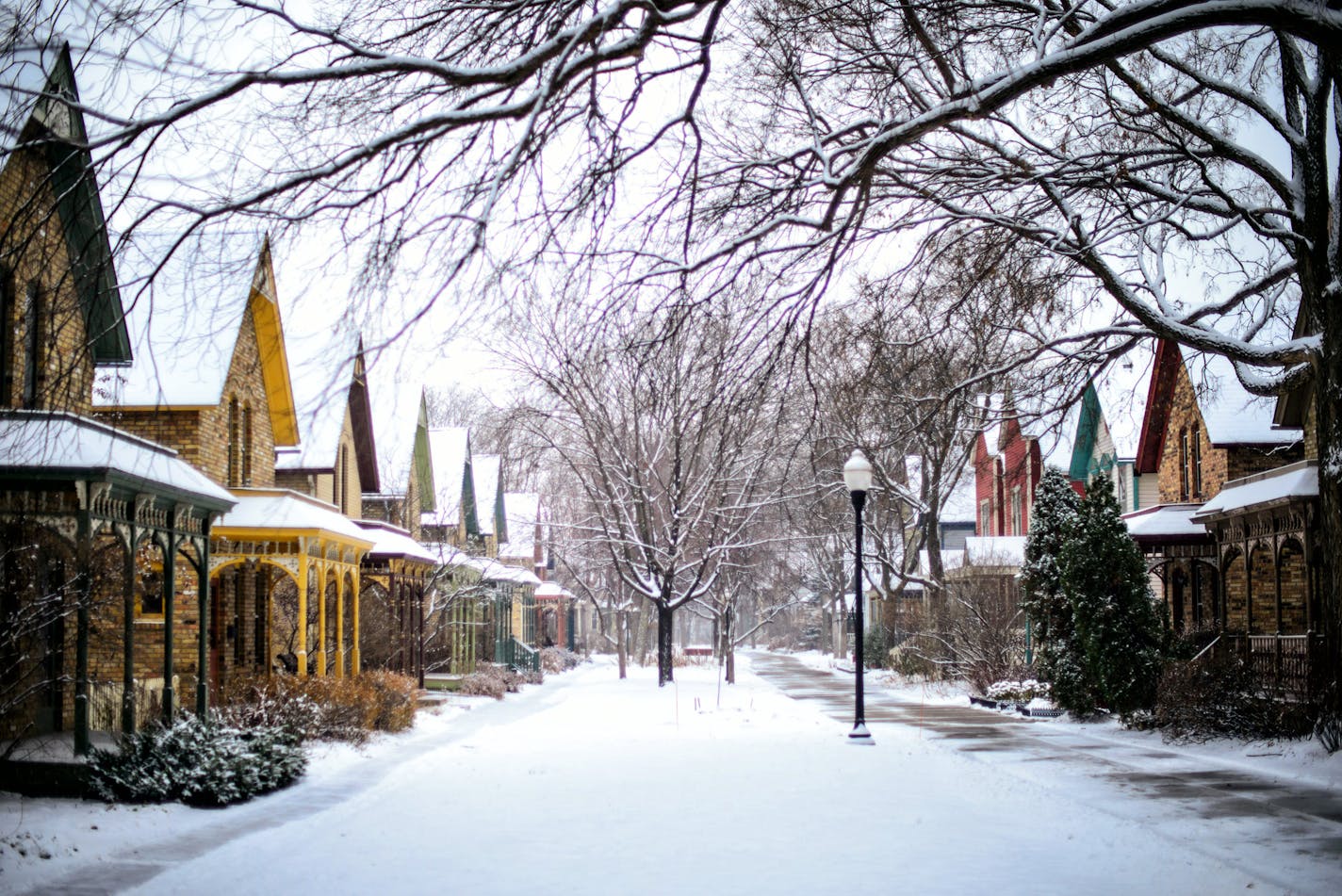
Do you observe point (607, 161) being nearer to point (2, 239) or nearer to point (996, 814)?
point (2, 239)

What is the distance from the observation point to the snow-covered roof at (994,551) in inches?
1496

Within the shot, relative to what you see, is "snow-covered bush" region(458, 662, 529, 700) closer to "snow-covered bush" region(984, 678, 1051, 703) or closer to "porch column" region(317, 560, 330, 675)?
"porch column" region(317, 560, 330, 675)

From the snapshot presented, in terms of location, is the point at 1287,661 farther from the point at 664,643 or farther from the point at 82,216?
the point at 664,643

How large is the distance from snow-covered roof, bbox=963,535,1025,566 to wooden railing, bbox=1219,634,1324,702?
16602 millimetres

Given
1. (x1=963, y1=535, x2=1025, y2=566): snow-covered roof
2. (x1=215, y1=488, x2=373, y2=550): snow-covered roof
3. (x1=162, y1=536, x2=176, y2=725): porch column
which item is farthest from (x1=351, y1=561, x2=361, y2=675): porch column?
(x1=963, y1=535, x2=1025, y2=566): snow-covered roof

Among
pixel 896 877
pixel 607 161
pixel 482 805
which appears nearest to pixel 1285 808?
pixel 896 877

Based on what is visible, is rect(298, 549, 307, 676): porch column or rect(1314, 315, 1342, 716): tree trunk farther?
rect(298, 549, 307, 676): porch column

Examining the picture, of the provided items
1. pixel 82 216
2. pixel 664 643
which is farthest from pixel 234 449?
pixel 664 643

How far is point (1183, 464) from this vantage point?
29.2m

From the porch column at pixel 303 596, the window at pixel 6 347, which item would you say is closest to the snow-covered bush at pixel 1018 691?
the porch column at pixel 303 596

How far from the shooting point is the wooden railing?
17.4 meters

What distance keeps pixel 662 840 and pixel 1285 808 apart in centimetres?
635

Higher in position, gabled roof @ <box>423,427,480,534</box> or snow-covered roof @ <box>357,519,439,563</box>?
gabled roof @ <box>423,427,480,534</box>

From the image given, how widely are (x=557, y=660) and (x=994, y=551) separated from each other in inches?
766
